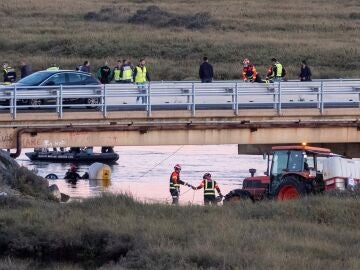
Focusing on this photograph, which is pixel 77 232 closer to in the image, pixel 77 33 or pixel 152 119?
pixel 152 119

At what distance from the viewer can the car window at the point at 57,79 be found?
36.0 meters

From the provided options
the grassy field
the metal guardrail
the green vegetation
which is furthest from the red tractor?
the grassy field

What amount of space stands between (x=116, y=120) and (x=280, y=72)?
1007 centimetres

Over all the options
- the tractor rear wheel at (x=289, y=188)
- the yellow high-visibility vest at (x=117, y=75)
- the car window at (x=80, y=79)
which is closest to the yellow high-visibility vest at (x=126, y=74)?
the yellow high-visibility vest at (x=117, y=75)

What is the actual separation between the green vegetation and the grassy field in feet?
126

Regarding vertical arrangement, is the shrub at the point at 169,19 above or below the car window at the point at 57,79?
above

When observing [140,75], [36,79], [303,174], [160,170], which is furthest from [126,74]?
[303,174]

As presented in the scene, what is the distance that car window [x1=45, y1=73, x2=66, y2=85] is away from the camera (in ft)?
118

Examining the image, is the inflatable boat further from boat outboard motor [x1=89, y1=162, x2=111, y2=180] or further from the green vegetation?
the green vegetation

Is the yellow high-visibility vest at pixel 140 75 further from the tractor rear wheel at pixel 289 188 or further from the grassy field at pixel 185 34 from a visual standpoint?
the grassy field at pixel 185 34

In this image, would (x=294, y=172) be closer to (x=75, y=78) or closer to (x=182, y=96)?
(x=182, y=96)

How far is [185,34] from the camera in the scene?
258ft

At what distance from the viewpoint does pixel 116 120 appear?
3162 cm

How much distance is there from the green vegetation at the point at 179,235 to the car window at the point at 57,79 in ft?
39.4
